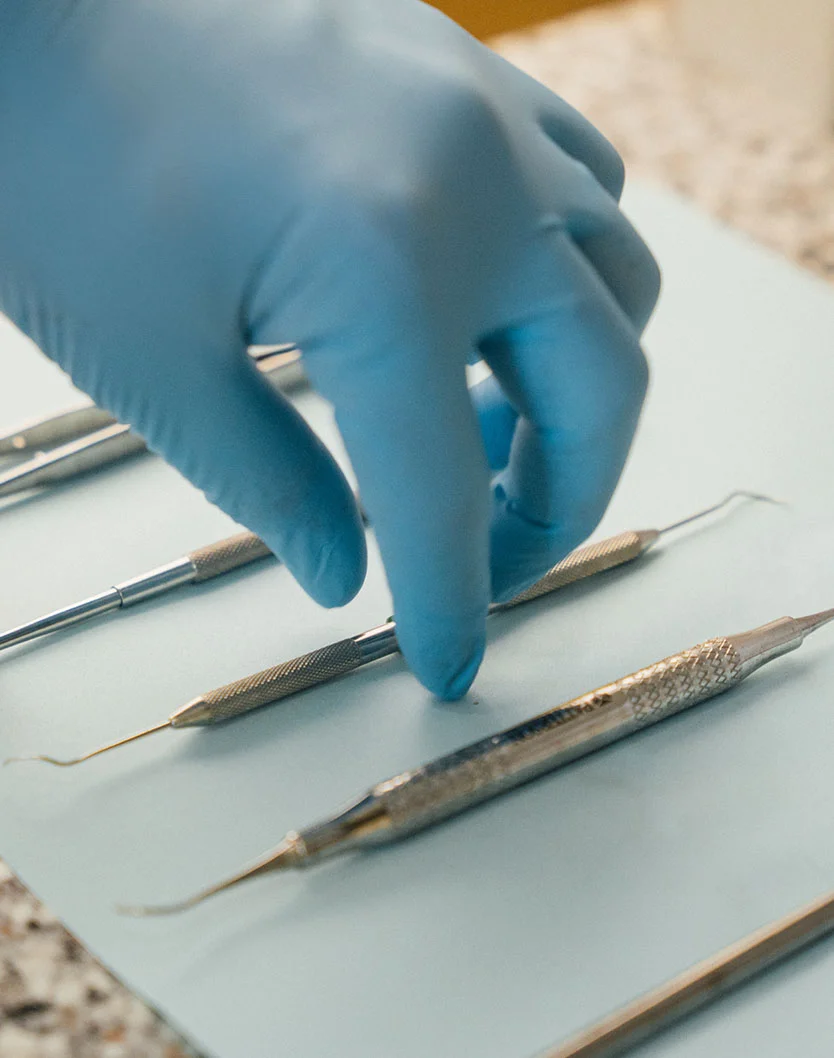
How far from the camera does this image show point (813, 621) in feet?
2.47

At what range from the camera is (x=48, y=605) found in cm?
83

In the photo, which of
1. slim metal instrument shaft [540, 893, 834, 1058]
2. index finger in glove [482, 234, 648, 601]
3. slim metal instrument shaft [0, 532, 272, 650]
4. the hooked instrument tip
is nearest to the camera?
slim metal instrument shaft [540, 893, 834, 1058]

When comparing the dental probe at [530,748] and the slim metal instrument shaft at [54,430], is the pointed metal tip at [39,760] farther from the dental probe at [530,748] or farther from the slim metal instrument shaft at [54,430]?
the slim metal instrument shaft at [54,430]

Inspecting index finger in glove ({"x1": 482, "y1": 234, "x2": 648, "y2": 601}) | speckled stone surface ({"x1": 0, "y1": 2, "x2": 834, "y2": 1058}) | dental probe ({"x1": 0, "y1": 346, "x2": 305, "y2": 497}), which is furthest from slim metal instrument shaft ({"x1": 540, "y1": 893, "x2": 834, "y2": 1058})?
speckled stone surface ({"x1": 0, "y1": 2, "x2": 834, "y2": 1058})

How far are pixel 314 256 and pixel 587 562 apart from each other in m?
0.30

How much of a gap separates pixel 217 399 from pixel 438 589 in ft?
0.50

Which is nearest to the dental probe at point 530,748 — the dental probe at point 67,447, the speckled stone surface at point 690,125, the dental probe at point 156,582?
the dental probe at point 156,582

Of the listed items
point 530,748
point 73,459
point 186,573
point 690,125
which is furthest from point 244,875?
point 690,125

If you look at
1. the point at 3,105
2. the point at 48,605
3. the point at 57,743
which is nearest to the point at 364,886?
the point at 57,743

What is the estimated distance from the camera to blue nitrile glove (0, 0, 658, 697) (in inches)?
24.7

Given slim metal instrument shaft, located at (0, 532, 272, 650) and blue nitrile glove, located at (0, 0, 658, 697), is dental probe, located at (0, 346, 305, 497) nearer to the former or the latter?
slim metal instrument shaft, located at (0, 532, 272, 650)

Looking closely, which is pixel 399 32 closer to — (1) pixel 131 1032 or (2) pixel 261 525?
(2) pixel 261 525

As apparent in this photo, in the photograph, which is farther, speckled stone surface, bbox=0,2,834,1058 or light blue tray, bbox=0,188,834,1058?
speckled stone surface, bbox=0,2,834,1058

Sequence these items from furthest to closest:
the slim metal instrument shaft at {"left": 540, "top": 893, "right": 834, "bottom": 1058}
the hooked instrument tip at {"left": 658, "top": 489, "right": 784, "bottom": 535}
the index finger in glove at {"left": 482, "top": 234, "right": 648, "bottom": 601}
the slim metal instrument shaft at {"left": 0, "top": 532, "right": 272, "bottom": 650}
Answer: the hooked instrument tip at {"left": 658, "top": 489, "right": 784, "bottom": 535} < the slim metal instrument shaft at {"left": 0, "top": 532, "right": 272, "bottom": 650} < the index finger in glove at {"left": 482, "top": 234, "right": 648, "bottom": 601} < the slim metal instrument shaft at {"left": 540, "top": 893, "right": 834, "bottom": 1058}
